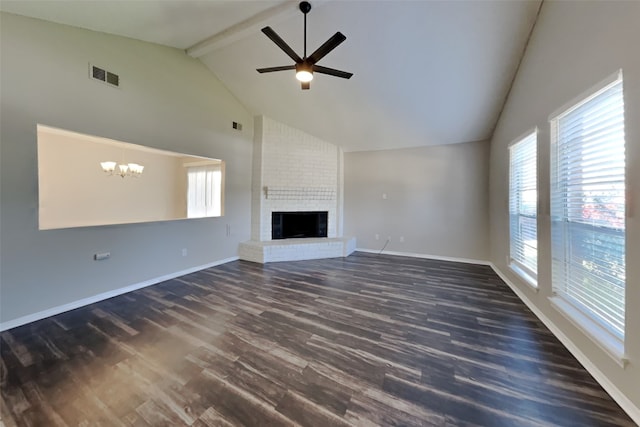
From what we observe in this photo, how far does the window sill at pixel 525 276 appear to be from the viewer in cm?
268

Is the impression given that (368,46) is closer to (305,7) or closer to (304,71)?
(305,7)

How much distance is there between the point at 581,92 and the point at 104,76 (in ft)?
15.7

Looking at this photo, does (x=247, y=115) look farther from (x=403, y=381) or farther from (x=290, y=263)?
(x=403, y=381)

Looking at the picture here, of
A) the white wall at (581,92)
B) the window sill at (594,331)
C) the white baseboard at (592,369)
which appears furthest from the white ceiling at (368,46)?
the white baseboard at (592,369)

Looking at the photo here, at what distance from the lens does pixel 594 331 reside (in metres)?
1.71

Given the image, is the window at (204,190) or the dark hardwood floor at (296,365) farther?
the window at (204,190)

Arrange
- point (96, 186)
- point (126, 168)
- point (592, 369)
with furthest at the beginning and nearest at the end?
point (96, 186)
point (126, 168)
point (592, 369)

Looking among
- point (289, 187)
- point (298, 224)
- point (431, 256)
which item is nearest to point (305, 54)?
point (289, 187)

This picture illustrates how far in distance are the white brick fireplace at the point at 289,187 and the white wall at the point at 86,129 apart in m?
0.97

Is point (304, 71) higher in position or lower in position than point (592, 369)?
higher

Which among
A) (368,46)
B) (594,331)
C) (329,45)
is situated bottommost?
(594,331)

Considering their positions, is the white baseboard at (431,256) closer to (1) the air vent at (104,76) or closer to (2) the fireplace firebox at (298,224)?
(2) the fireplace firebox at (298,224)

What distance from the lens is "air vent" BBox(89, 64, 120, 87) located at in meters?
2.73

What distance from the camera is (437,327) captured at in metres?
2.33
